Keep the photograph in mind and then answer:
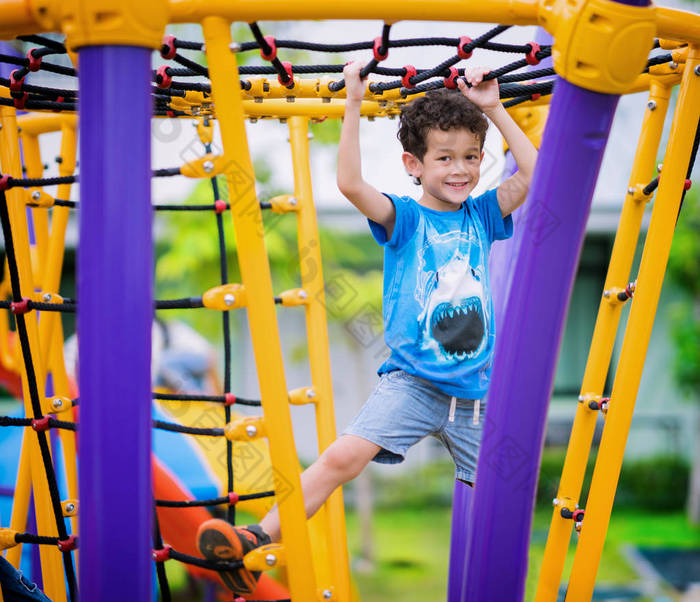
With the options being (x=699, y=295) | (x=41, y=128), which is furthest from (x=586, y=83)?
(x=699, y=295)

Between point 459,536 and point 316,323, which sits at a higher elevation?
point 316,323

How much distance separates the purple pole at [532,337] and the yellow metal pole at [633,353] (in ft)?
1.67

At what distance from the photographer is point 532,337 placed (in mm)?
1322

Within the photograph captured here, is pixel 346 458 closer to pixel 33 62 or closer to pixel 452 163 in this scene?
pixel 452 163

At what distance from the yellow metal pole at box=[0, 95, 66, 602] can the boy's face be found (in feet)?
4.00

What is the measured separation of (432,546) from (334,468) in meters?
5.32

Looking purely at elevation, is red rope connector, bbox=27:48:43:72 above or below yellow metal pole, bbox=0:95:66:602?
above

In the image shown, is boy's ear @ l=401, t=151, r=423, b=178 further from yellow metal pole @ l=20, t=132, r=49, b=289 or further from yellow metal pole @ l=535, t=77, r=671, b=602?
yellow metal pole @ l=20, t=132, r=49, b=289

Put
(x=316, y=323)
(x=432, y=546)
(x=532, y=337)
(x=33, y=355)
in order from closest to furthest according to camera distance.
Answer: (x=532, y=337) < (x=33, y=355) < (x=316, y=323) < (x=432, y=546)

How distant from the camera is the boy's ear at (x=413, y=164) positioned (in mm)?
1880

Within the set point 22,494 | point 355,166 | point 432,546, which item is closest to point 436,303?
point 355,166

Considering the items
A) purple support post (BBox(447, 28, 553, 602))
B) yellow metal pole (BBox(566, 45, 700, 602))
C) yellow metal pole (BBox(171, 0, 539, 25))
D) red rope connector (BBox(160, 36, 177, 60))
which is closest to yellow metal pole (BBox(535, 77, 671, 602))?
yellow metal pole (BBox(566, 45, 700, 602))

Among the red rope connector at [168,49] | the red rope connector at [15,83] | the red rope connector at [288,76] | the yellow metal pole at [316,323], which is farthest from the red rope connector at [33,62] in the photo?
the yellow metal pole at [316,323]

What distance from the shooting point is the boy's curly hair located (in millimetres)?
1806
